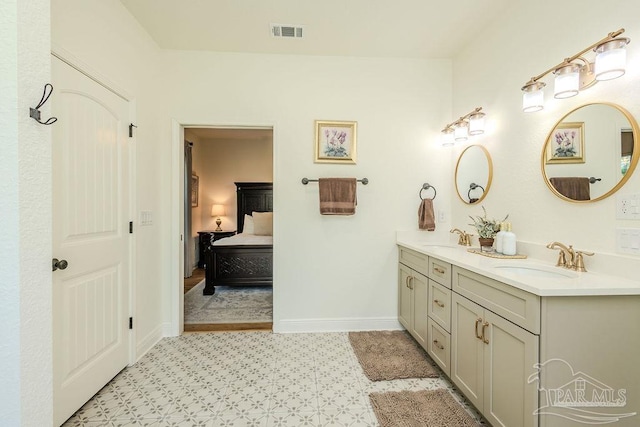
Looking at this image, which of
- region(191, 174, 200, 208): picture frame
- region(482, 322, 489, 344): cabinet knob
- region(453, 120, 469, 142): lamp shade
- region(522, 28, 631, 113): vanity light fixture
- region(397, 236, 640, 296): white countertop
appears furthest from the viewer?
region(191, 174, 200, 208): picture frame

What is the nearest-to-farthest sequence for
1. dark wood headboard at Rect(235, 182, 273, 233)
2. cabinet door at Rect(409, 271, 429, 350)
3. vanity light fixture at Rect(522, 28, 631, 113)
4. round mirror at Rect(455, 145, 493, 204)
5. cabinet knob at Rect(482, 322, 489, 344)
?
1. vanity light fixture at Rect(522, 28, 631, 113)
2. cabinet knob at Rect(482, 322, 489, 344)
3. cabinet door at Rect(409, 271, 429, 350)
4. round mirror at Rect(455, 145, 493, 204)
5. dark wood headboard at Rect(235, 182, 273, 233)

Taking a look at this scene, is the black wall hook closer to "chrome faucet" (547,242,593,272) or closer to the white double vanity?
the white double vanity

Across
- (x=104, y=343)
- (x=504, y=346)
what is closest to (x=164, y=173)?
(x=104, y=343)

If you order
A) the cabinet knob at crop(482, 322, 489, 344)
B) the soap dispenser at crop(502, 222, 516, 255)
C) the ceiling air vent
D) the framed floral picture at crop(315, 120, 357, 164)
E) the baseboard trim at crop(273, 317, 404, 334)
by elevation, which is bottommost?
the baseboard trim at crop(273, 317, 404, 334)

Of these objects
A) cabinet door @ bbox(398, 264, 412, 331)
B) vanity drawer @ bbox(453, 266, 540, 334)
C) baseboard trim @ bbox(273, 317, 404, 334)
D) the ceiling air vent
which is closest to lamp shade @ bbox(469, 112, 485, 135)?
vanity drawer @ bbox(453, 266, 540, 334)

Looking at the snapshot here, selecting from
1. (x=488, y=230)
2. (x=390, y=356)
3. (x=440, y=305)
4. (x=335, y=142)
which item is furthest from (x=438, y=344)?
(x=335, y=142)

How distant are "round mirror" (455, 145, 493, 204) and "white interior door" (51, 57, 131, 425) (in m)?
2.83

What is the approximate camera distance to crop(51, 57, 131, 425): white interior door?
1.54 metres

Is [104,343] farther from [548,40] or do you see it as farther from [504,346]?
[548,40]

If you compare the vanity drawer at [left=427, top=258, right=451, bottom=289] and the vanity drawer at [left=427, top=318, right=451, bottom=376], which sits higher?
the vanity drawer at [left=427, top=258, right=451, bottom=289]

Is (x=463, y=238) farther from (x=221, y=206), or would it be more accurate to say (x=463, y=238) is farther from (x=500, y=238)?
(x=221, y=206)

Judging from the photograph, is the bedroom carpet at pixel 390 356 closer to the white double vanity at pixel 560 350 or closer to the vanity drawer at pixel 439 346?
the vanity drawer at pixel 439 346

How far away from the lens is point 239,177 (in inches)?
229

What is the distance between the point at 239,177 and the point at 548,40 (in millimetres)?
5126
